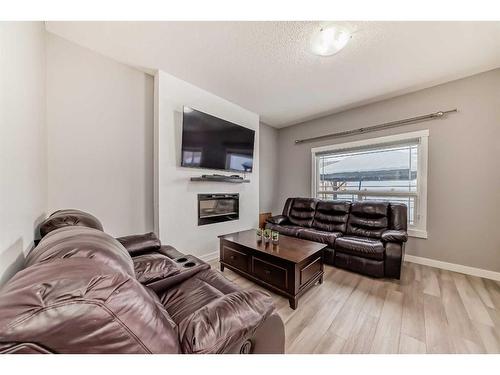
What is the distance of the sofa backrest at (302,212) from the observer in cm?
341

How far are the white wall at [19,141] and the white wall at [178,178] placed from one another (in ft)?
3.51

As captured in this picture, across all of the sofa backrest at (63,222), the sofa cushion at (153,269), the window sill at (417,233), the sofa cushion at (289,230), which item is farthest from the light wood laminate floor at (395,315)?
the sofa backrest at (63,222)

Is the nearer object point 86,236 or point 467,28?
point 86,236

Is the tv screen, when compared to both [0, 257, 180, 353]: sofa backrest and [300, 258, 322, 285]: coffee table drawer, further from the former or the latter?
[0, 257, 180, 353]: sofa backrest

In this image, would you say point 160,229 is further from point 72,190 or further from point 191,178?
point 72,190

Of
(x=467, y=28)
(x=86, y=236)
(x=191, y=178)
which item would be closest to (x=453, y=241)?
(x=467, y=28)

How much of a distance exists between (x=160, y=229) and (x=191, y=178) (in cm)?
81

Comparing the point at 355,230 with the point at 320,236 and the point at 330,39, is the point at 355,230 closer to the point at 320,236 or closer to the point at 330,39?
the point at 320,236

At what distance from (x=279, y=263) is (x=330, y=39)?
2.19m

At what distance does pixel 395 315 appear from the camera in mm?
1643

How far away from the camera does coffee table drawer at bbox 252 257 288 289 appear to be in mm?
1838

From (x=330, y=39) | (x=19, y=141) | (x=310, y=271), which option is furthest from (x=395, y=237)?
(x=19, y=141)

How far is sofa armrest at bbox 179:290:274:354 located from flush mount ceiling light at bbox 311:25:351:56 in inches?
87.3

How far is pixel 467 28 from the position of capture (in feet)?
5.64
